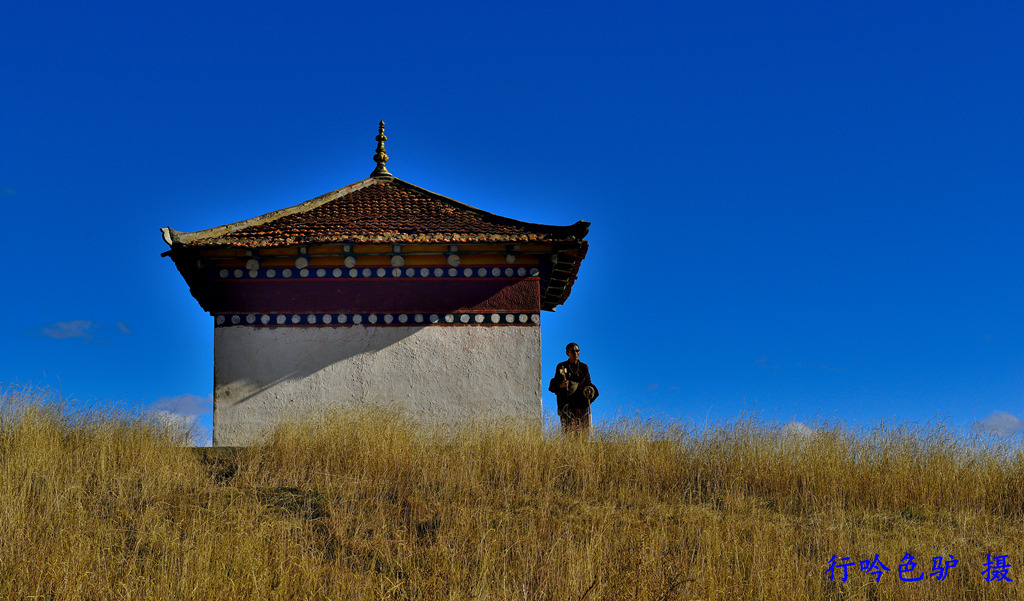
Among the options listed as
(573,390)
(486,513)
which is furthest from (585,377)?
(486,513)

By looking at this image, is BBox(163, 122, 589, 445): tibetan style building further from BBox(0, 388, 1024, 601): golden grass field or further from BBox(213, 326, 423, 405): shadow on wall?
BBox(0, 388, 1024, 601): golden grass field

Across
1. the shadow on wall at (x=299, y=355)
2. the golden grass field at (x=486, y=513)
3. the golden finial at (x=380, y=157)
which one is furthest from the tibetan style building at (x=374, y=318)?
the golden finial at (x=380, y=157)

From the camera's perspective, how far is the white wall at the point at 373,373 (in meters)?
12.5

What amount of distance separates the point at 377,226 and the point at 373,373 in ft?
7.42

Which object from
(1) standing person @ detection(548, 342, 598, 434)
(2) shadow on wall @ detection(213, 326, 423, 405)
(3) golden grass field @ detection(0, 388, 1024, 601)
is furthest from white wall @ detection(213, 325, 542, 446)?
(3) golden grass field @ detection(0, 388, 1024, 601)

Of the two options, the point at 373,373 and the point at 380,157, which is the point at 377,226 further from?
the point at 380,157

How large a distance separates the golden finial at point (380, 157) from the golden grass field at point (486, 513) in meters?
6.05

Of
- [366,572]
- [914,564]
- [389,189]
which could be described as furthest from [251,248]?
[914,564]

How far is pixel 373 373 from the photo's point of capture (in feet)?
41.4

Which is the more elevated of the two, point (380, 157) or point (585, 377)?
point (380, 157)

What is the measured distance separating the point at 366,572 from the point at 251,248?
7.12 metres

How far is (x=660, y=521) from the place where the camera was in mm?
7793

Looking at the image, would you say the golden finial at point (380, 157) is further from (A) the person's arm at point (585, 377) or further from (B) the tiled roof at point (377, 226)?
(A) the person's arm at point (585, 377)

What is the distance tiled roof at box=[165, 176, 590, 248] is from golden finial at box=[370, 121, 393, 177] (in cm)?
61
